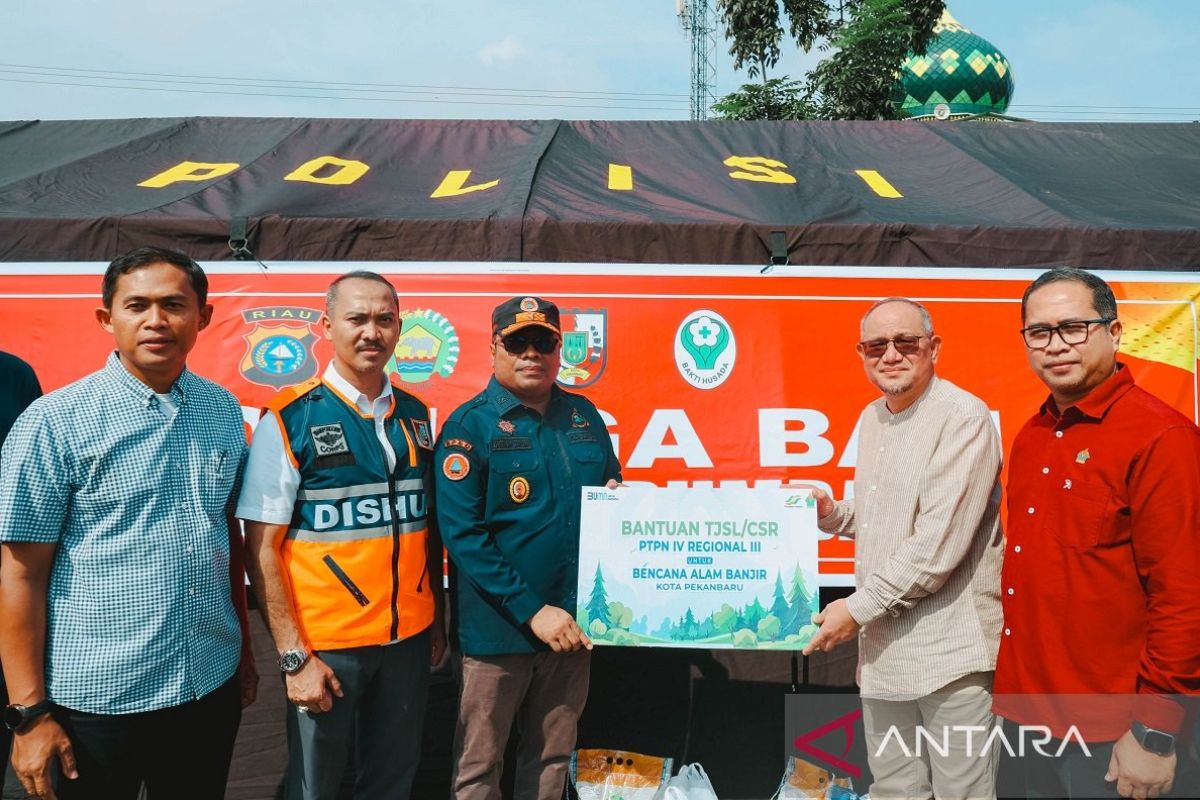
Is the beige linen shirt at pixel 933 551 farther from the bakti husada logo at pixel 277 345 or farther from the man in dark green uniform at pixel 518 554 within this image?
the bakti husada logo at pixel 277 345

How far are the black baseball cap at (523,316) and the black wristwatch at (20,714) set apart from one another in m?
1.50

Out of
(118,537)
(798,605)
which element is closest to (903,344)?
(798,605)

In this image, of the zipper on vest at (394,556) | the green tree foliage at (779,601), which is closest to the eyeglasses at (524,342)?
the zipper on vest at (394,556)

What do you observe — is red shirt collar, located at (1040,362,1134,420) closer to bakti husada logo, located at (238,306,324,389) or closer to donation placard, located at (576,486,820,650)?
donation placard, located at (576,486,820,650)

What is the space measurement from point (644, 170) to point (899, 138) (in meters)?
1.59

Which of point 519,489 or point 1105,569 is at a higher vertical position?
point 519,489

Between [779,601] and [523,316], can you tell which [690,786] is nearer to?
[779,601]

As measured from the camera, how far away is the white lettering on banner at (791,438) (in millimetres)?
3338

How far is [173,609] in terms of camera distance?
1.92m

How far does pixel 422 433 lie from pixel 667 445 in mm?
1244

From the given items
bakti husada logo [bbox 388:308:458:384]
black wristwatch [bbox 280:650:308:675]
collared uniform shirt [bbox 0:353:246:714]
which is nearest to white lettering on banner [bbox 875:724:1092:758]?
black wristwatch [bbox 280:650:308:675]

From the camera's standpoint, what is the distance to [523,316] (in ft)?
7.98

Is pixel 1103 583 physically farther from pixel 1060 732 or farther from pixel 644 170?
pixel 644 170

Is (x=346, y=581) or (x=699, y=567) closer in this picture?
(x=346, y=581)
